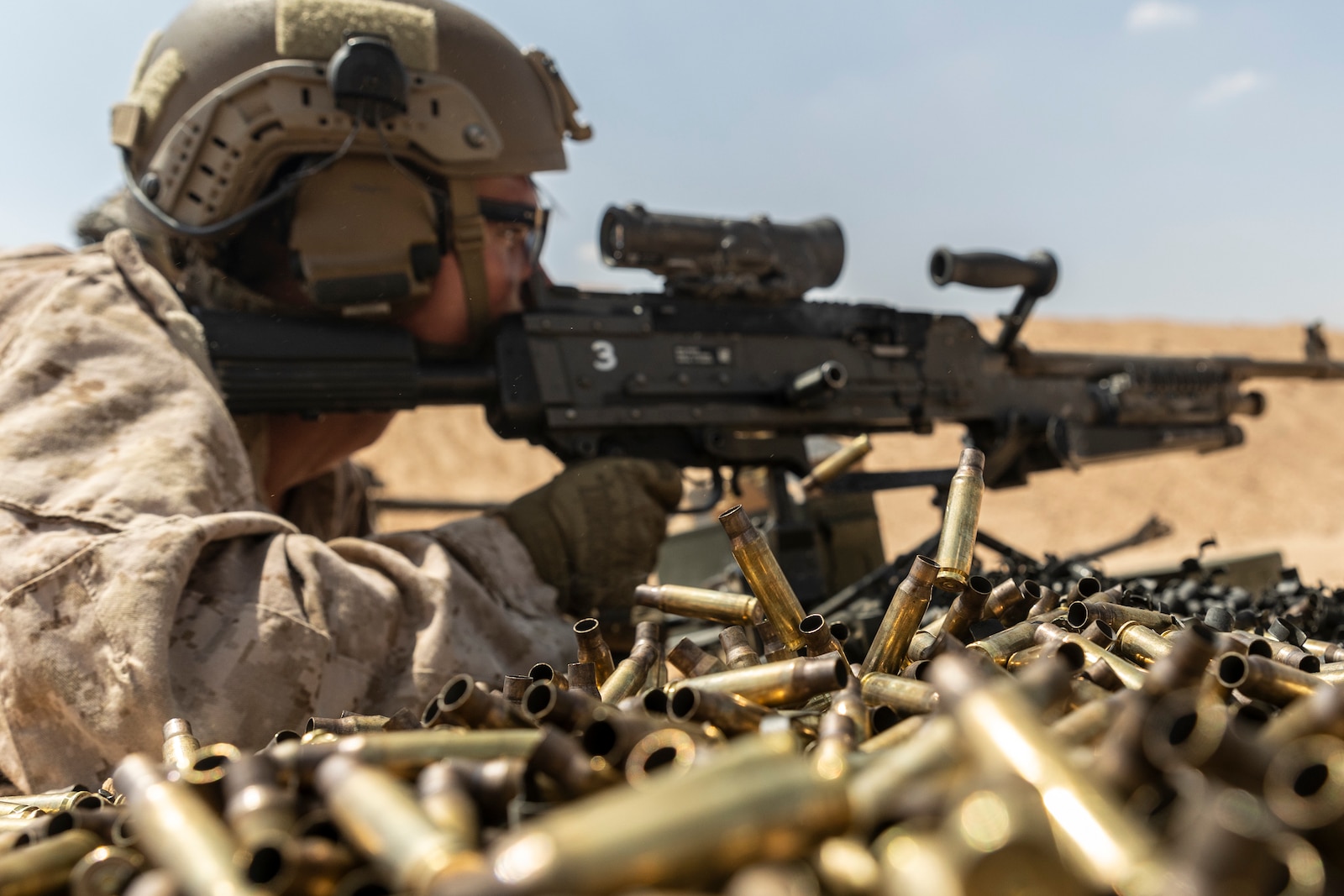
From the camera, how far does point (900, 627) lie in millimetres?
1643

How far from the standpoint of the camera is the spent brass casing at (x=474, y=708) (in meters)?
1.19

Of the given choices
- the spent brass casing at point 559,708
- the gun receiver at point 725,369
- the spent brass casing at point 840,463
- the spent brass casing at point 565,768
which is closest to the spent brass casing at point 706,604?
the spent brass casing at point 559,708

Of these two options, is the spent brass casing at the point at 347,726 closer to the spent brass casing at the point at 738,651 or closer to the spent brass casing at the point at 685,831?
the spent brass casing at the point at 738,651

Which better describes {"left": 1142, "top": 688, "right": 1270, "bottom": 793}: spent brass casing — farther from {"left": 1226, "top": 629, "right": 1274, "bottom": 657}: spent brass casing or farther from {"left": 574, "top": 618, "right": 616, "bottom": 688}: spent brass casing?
{"left": 574, "top": 618, "right": 616, "bottom": 688}: spent brass casing

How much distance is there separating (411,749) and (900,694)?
1.94 ft

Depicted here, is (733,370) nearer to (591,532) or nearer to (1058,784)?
(591,532)

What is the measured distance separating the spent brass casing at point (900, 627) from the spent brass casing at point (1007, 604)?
184 millimetres

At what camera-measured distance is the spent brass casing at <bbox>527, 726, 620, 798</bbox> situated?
0.95 m

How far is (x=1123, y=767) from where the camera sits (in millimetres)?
813

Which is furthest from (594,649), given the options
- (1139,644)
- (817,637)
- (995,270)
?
(995,270)

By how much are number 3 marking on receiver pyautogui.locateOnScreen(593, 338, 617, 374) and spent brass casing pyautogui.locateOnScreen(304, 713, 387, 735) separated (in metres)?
2.49

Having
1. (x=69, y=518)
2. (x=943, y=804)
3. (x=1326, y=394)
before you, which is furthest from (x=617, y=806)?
(x=1326, y=394)

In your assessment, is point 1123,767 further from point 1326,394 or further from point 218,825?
point 1326,394

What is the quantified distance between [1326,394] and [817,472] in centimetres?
3029
